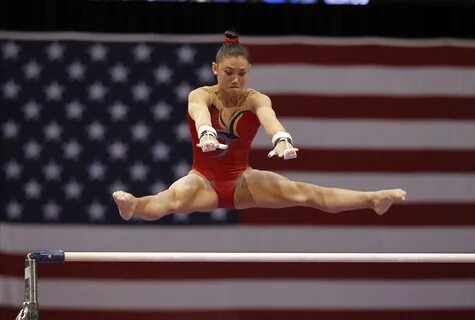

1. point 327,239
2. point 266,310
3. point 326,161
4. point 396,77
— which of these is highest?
A: point 396,77

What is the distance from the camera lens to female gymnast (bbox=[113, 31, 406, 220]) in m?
4.81

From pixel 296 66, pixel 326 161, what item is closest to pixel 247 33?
pixel 296 66

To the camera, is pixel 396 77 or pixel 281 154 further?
pixel 396 77

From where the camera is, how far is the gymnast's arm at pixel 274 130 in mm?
4352

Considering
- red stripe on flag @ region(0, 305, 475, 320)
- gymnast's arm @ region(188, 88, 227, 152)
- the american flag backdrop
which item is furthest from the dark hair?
red stripe on flag @ region(0, 305, 475, 320)

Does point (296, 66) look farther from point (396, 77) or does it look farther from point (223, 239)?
point (223, 239)

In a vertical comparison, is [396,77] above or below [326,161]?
above

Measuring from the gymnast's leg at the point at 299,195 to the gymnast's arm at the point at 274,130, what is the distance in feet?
1.25

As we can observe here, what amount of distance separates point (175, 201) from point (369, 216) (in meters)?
3.01

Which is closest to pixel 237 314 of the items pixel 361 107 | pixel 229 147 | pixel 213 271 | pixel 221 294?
pixel 221 294

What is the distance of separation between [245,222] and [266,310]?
79 cm

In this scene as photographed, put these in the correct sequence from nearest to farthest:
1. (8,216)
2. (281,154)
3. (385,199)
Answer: (281,154) < (385,199) < (8,216)

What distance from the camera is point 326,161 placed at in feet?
24.3

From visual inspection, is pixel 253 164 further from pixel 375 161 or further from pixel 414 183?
pixel 414 183
